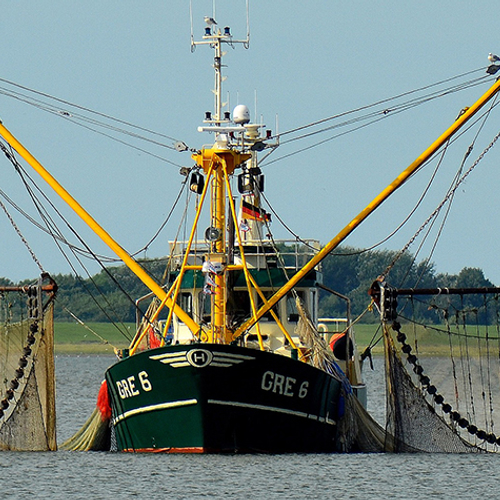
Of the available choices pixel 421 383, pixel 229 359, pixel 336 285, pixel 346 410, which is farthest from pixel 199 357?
pixel 336 285

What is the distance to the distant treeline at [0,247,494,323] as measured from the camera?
10331 centimetres

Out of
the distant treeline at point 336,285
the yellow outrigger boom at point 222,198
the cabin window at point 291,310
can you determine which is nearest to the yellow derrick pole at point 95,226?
the yellow outrigger boom at point 222,198

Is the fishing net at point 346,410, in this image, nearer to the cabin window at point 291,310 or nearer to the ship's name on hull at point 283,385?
the cabin window at point 291,310

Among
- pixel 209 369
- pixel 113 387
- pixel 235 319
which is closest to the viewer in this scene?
pixel 209 369

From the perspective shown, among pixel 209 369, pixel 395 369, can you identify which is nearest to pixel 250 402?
pixel 209 369

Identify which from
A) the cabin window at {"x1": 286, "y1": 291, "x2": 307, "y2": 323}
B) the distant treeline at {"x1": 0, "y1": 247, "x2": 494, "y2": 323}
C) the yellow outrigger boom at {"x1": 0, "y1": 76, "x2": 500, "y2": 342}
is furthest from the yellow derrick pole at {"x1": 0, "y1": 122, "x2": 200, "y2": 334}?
the distant treeline at {"x1": 0, "y1": 247, "x2": 494, "y2": 323}

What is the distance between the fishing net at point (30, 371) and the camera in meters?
33.0

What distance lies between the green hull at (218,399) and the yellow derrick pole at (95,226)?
6.56 feet

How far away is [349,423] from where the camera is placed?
35.3 meters

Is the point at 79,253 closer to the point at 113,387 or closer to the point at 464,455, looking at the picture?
the point at 113,387

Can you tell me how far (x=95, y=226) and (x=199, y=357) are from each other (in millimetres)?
5022

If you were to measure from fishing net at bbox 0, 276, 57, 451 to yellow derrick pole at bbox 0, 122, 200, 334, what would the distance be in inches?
76.2

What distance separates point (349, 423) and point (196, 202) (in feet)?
21.8

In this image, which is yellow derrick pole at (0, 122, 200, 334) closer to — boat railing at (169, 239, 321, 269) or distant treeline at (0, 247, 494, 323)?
boat railing at (169, 239, 321, 269)
